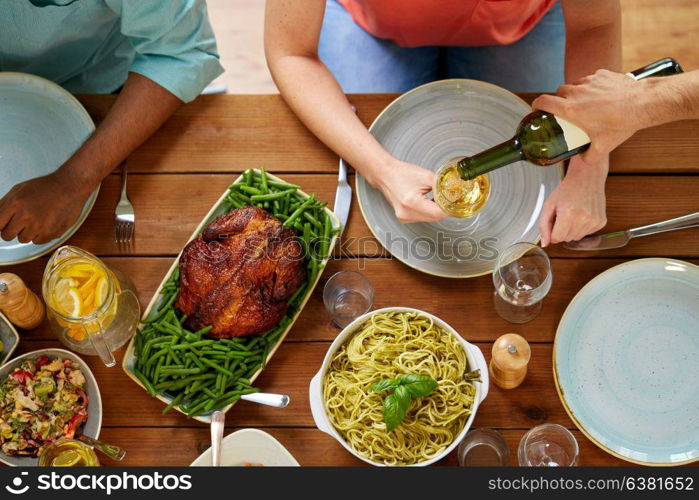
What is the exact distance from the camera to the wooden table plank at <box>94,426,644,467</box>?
1.54 metres

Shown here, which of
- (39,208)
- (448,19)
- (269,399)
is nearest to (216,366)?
(269,399)

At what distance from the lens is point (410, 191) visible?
5.08 ft

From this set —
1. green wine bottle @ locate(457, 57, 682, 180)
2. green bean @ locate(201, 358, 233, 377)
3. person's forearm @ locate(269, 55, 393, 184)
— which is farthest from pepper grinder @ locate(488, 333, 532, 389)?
green bean @ locate(201, 358, 233, 377)

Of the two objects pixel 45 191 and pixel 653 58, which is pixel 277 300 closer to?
pixel 45 191

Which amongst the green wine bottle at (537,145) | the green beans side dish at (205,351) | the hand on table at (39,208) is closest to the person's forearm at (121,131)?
the hand on table at (39,208)

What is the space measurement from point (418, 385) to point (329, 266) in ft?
1.31

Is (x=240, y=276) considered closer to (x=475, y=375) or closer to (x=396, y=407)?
(x=396, y=407)

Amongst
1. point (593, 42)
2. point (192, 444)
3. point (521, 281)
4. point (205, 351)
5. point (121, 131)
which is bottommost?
point (192, 444)

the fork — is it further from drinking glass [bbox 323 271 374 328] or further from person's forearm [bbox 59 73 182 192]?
drinking glass [bbox 323 271 374 328]

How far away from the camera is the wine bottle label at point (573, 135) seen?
4.79 feet

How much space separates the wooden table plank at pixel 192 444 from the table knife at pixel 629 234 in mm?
467

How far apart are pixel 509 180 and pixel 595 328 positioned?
428 millimetres

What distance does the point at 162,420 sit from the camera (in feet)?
5.12

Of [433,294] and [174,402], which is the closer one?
[174,402]
